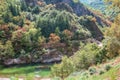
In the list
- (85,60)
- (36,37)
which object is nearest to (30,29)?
(36,37)

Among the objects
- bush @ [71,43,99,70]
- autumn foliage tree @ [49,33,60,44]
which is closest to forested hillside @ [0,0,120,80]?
autumn foliage tree @ [49,33,60,44]

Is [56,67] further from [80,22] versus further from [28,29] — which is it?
[80,22]

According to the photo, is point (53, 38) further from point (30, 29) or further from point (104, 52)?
point (104, 52)

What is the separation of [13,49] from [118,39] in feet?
155

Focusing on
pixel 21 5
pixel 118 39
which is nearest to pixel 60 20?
pixel 21 5

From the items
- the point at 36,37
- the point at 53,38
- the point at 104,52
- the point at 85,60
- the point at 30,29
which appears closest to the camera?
the point at 85,60

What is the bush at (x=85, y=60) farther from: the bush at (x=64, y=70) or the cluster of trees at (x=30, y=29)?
the cluster of trees at (x=30, y=29)

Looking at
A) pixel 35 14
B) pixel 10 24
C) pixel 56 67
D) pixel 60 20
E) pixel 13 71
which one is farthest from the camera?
pixel 35 14

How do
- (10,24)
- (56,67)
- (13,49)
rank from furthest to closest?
1. (10,24)
2. (13,49)
3. (56,67)

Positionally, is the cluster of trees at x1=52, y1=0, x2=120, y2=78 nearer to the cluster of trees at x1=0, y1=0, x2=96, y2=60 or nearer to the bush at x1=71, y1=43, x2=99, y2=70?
the bush at x1=71, y1=43, x2=99, y2=70

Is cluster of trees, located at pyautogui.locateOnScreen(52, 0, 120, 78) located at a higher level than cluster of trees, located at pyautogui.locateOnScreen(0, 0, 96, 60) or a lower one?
lower

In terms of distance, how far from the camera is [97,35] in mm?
123562

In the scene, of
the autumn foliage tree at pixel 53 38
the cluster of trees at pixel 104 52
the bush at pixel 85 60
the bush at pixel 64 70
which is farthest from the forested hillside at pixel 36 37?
the bush at pixel 64 70

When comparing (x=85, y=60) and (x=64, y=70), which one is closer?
(x=64, y=70)
